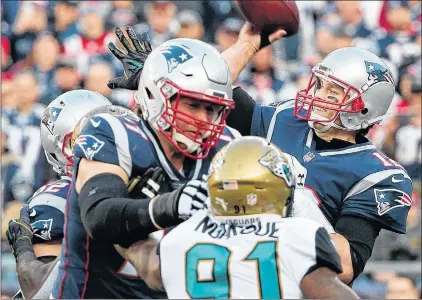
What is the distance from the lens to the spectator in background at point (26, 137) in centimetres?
958

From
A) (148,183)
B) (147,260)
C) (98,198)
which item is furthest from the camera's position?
(148,183)

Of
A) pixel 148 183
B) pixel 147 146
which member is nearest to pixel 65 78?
pixel 147 146

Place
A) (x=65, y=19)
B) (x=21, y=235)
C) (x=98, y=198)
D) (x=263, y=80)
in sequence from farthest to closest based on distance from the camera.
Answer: (x=65, y=19)
(x=263, y=80)
(x=21, y=235)
(x=98, y=198)

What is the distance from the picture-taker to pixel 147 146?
4.21 metres

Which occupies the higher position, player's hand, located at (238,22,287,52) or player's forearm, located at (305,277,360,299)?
player's hand, located at (238,22,287,52)

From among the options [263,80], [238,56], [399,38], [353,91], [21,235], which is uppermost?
[238,56]

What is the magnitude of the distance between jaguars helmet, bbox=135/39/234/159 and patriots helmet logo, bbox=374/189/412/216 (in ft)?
3.07

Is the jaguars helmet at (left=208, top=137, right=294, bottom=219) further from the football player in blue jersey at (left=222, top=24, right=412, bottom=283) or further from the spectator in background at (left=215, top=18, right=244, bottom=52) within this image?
the spectator in background at (left=215, top=18, right=244, bottom=52)

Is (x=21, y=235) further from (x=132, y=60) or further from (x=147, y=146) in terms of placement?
(x=147, y=146)

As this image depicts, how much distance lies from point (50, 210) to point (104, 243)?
0.80m

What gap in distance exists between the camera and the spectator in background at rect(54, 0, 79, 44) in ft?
39.9

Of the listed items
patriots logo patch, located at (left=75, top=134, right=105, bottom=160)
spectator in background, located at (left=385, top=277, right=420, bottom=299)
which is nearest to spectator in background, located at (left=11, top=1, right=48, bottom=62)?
spectator in background, located at (left=385, top=277, right=420, bottom=299)

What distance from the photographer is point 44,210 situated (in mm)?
4965

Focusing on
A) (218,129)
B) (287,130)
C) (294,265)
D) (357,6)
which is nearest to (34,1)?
(357,6)
